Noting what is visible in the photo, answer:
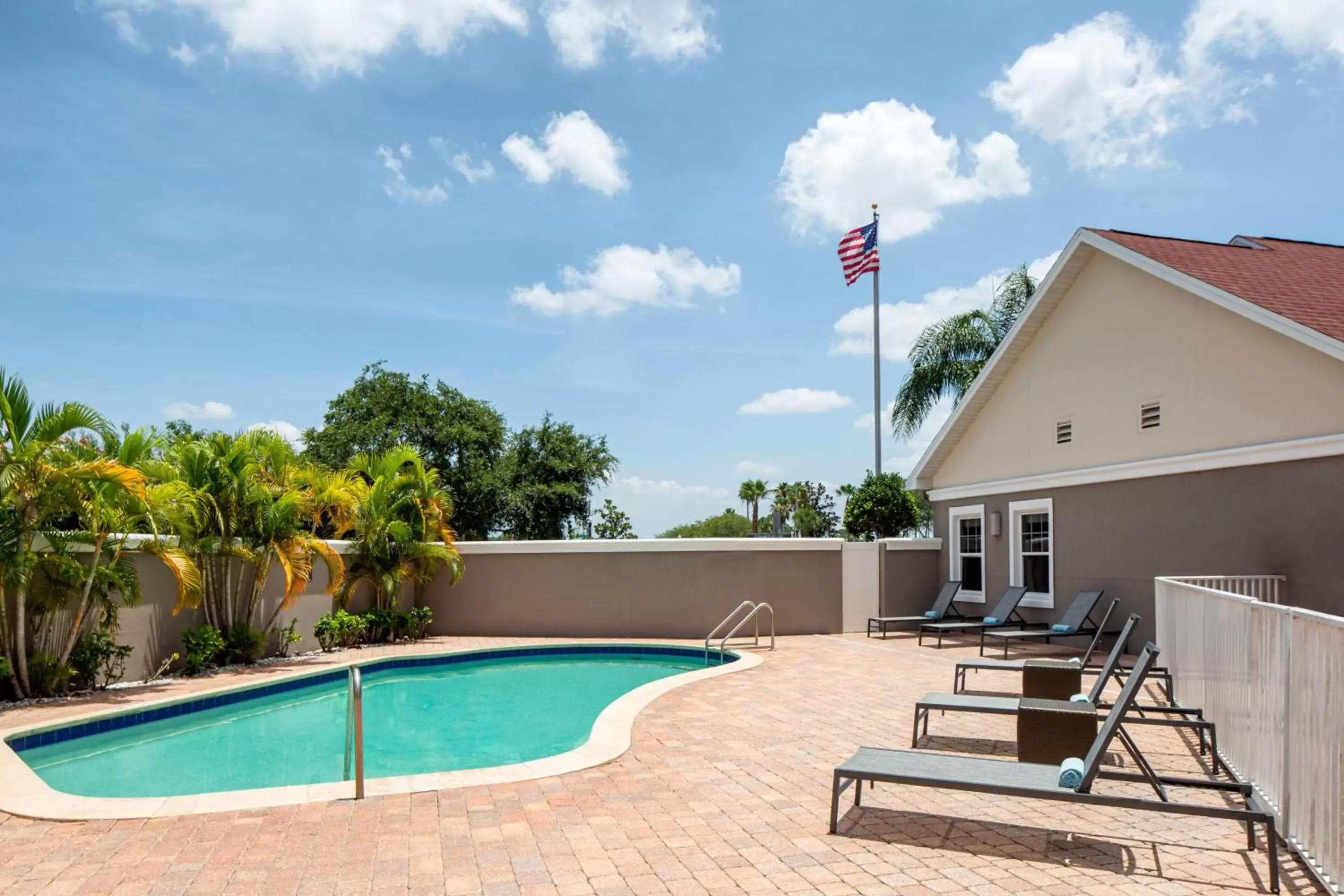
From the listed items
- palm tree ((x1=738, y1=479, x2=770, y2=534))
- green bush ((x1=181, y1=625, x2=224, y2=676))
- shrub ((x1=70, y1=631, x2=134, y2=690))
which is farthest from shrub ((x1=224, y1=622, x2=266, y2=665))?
palm tree ((x1=738, y1=479, x2=770, y2=534))

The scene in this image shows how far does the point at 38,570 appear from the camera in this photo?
33.4 ft

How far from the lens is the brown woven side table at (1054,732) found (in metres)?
5.93

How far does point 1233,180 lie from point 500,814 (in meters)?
16.2

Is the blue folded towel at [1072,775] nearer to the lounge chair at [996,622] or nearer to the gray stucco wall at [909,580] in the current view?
the lounge chair at [996,622]

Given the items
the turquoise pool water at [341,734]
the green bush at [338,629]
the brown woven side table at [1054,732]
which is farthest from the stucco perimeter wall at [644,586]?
the brown woven side table at [1054,732]

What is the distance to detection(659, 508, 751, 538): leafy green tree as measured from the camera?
75.6 metres

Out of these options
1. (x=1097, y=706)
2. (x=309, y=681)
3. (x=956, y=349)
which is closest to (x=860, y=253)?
(x=956, y=349)

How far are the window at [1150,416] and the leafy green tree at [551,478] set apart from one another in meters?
21.8

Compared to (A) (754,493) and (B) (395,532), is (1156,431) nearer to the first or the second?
(B) (395,532)

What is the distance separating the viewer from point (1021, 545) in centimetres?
1620

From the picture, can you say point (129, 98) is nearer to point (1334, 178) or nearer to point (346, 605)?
point (346, 605)

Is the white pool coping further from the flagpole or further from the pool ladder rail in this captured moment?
the flagpole

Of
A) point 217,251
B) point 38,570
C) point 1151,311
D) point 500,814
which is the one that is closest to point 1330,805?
point 500,814

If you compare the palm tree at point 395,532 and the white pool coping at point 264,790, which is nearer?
the white pool coping at point 264,790
